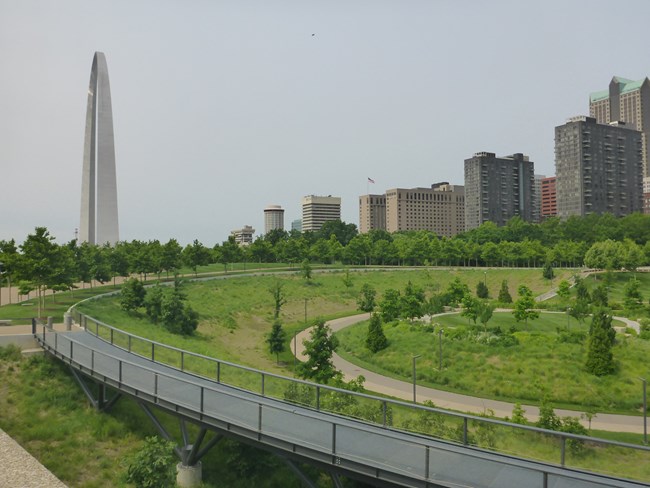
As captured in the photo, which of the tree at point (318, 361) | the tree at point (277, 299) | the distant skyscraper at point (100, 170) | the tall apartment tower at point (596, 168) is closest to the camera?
the tree at point (318, 361)

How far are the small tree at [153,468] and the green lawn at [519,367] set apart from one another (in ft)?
79.2

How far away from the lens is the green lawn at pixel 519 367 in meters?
32.6

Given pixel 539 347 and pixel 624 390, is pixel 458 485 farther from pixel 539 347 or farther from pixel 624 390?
pixel 539 347

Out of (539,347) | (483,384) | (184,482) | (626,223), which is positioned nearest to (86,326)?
(184,482)

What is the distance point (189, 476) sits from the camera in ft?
54.5

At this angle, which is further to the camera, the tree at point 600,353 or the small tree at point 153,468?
the tree at point 600,353

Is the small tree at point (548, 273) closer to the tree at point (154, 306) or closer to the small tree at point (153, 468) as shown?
the tree at point (154, 306)

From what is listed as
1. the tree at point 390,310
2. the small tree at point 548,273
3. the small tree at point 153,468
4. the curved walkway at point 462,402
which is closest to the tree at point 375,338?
the curved walkway at point 462,402

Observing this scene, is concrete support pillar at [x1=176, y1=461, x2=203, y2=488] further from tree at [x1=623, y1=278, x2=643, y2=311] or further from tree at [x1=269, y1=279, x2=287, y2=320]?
tree at [x1=623, y1=278, x2=643, y2=311]

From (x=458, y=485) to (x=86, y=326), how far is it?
2396cm

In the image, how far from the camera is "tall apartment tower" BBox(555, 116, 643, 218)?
168 metres

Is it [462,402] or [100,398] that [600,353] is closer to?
[462,402]

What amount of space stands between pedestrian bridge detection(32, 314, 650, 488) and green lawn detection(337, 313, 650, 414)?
21210 millimetres

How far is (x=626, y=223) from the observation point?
12356 centimetres
